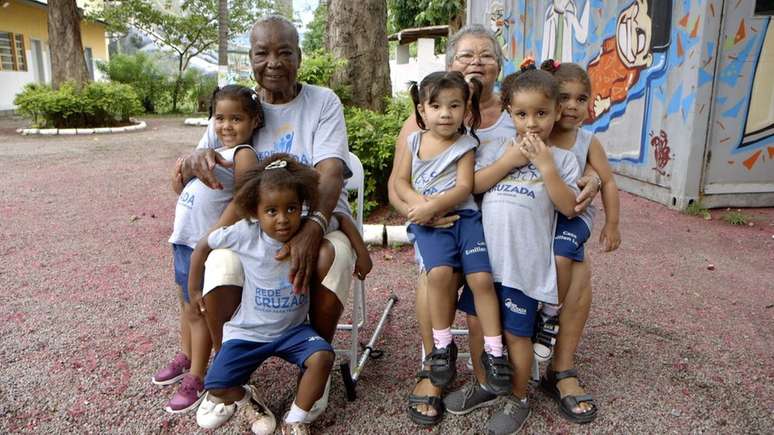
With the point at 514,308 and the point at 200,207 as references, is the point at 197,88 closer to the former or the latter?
the point at 200,207

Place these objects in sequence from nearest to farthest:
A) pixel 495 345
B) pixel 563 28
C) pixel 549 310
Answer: pixel 495 345, pixel 549 310, pixel 563 28

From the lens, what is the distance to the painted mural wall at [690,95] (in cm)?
574

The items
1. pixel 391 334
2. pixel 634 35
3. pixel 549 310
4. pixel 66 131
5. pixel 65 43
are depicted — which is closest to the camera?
pixel 549 310

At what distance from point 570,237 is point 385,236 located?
2.63 meters

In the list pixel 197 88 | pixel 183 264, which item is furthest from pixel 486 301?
pixel 197 88

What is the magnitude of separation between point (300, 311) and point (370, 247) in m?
2.50

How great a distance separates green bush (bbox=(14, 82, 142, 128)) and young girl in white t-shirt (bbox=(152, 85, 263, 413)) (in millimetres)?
12820

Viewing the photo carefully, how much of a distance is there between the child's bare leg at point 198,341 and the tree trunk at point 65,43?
14.1 meters

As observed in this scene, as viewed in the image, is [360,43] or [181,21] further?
[181,21]

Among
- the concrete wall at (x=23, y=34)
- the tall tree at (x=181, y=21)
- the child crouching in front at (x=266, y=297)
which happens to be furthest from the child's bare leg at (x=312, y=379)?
the tall tree at (x=181, y=21)

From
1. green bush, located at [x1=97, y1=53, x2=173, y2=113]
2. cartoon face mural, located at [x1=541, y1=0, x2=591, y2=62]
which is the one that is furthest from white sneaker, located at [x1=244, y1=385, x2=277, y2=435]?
green bush, located at [x1=97, y1=53, x2=173, y2=113]

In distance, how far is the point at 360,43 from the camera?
617cm

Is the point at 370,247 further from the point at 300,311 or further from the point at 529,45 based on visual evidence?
the point at 529,45

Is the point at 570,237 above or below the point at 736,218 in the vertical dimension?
above
